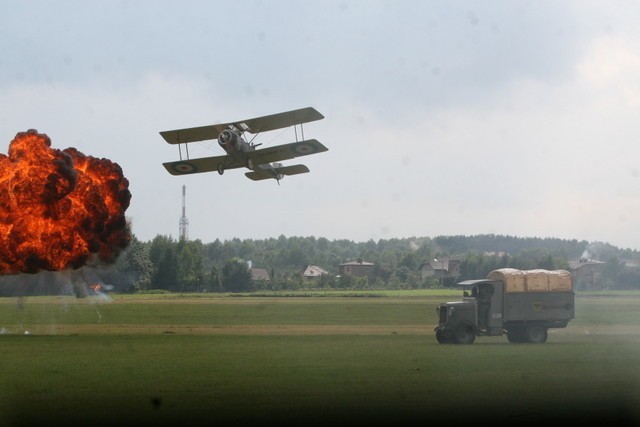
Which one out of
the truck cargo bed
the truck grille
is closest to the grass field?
the truck cargo bed

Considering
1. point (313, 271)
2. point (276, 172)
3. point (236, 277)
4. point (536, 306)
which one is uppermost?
point (276, 172)

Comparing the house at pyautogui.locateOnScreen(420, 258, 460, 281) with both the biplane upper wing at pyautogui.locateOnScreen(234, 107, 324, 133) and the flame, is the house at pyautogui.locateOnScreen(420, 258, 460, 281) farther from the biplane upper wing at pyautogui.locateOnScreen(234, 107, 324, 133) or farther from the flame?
the flame

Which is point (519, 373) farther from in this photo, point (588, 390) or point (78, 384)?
point (78, 384)

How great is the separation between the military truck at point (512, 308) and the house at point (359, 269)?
4562 inches

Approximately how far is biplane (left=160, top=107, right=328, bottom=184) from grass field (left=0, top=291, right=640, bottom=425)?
9395 mm

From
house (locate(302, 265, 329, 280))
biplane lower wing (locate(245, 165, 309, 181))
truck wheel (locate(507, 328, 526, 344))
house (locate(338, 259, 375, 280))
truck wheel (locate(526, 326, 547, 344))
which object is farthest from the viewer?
house (locate(302, 265, 329, 280))

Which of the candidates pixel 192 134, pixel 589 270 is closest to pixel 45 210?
pixel 192 134

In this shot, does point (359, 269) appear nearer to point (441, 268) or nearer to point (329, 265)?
point (329, 265)

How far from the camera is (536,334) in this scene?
4856 centimetres

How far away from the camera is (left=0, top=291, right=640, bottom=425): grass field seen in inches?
885

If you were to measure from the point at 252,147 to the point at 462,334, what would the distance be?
14652 mm

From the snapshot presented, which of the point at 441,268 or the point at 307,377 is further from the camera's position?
the point at 441,268

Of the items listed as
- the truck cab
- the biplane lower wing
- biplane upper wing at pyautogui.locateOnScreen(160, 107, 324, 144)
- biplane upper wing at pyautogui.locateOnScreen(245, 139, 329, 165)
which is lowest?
the truck cab

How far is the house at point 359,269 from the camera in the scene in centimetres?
16950
